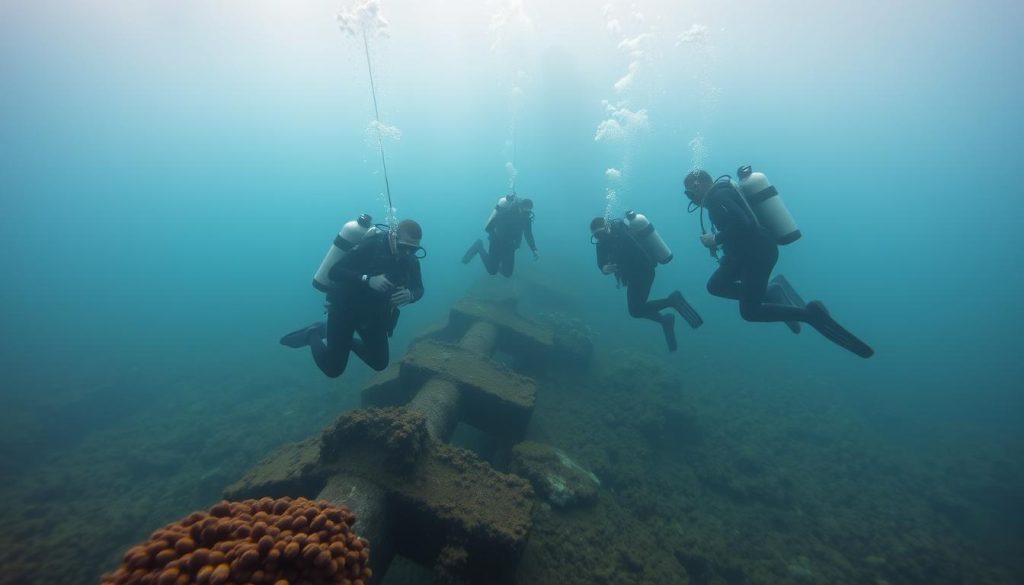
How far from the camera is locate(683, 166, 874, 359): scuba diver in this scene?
6086mm

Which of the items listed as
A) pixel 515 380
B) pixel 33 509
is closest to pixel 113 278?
pixel 33 509

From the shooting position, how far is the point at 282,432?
35.9 feet

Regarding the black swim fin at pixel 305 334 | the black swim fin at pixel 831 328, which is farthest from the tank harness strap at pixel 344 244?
the black swim fin at pixel 831 328

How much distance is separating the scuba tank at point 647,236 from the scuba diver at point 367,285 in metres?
4.60

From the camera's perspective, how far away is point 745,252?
20.9 ft

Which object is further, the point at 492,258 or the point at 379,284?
the point at 492,258

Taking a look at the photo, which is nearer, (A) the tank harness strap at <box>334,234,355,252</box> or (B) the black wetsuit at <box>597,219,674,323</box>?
(A) the tank harness strap at <box>334,234,355,252</box>

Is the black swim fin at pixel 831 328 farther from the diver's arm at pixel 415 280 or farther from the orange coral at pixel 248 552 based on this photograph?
the orange coral at pixel 248 552

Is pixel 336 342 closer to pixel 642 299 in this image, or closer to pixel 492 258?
pixel 492 258

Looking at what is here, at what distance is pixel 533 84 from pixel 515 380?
193ft

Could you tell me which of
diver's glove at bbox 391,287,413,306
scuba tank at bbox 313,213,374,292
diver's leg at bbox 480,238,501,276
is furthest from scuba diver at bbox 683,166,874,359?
diver's leg at bbox 480,238,501,276

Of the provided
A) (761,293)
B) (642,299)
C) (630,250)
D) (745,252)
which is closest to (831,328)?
(761,293)

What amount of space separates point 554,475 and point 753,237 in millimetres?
4685

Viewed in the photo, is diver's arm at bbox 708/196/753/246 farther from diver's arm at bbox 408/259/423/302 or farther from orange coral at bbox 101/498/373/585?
orange coral at bbox 101/498/373/585
